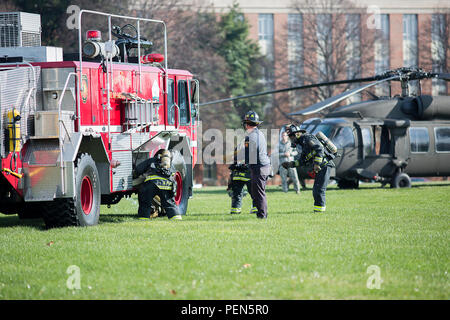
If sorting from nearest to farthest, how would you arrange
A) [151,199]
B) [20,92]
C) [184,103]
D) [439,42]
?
[20,92], [151,199], [184,103], [439,42]

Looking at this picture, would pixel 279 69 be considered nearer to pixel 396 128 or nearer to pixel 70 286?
pixel 396 128

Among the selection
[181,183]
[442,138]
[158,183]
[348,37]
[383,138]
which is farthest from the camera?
[348,37]

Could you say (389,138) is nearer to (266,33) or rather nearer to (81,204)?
(81,204)

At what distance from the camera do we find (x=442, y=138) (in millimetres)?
25453

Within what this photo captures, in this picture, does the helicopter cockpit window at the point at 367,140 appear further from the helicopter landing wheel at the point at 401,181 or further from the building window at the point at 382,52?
the building window at the point at 382,52

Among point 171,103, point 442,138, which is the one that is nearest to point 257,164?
point 171,103

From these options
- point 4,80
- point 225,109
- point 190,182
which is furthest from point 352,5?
point 4,80

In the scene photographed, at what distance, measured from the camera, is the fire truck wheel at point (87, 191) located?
12.0 m

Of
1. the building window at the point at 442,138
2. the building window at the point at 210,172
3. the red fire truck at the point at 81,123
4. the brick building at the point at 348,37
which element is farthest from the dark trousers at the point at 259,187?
the building window at the point at 210,172

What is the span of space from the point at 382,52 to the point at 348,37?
19.1ft

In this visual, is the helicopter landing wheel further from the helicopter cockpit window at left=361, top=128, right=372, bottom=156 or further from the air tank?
the air tank

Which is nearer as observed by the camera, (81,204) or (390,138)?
(81,204)

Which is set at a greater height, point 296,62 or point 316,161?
point 296,62

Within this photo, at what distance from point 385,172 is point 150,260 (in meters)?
16.8
